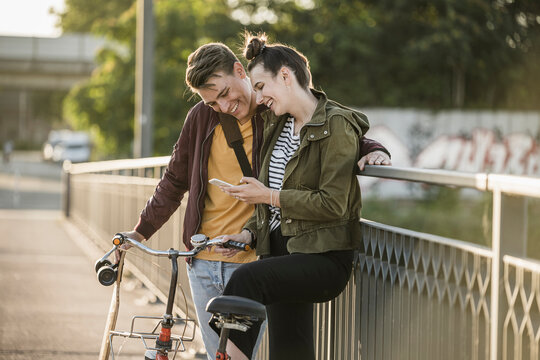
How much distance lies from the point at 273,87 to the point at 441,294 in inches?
37.7

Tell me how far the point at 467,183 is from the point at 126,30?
27066mm

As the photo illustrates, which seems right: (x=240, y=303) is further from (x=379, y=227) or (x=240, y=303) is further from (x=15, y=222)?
(x=15, y=222)

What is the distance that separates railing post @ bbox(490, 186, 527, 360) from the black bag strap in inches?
50.1

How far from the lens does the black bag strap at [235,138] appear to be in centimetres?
394

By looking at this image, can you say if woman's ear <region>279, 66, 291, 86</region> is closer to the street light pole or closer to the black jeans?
the black jeans

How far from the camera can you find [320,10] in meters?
31.8

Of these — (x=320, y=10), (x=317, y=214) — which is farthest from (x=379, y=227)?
(x=320, y=10)

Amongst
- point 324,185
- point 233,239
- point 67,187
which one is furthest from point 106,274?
point 67,187

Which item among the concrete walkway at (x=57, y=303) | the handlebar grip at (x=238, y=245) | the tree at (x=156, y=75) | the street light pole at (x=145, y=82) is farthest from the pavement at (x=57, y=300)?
the tree at (x=156, y=75)

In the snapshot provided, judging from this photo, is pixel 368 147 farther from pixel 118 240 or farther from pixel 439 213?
pixel 439 213

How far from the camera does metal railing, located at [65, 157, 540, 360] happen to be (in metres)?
2.86

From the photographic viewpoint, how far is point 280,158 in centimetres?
369

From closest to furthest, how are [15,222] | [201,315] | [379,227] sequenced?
[379,227] < [201,315] < [15,222]

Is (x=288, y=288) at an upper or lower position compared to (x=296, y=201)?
lower
